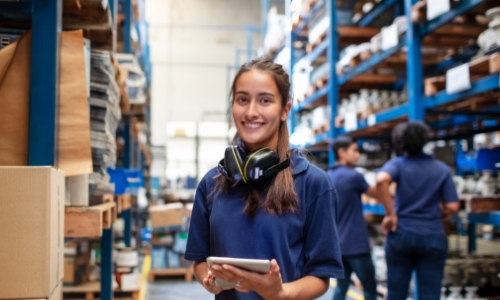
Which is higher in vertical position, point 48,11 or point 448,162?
point 48,11

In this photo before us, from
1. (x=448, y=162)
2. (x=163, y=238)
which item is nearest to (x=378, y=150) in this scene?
(x=448, y=162)

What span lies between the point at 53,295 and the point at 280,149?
3.20ft

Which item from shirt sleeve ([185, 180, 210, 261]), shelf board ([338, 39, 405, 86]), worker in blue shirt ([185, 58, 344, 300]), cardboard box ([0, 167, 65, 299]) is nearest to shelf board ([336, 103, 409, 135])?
shelf board ([338, 39, 405, 86])

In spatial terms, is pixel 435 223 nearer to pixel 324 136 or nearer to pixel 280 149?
pixel 280 149

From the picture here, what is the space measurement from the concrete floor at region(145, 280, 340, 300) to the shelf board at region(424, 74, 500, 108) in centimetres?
276

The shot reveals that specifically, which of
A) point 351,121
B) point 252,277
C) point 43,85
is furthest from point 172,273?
point 252,277

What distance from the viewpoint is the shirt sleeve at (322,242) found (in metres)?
1.62

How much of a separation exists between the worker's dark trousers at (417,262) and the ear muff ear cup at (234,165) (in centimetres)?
259

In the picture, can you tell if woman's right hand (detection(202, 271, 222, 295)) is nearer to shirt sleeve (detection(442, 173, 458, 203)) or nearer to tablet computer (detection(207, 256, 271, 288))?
tablet computer (detection(207, 256, 271, 288))

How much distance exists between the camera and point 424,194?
156 inches

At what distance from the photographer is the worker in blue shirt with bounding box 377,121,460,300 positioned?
3.86m

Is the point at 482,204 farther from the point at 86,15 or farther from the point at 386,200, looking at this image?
the point at 86,15

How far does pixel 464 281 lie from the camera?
498 centimetres

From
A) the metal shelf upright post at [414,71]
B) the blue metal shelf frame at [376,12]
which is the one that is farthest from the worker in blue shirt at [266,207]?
the blue metal shelf frame at [376,12]
